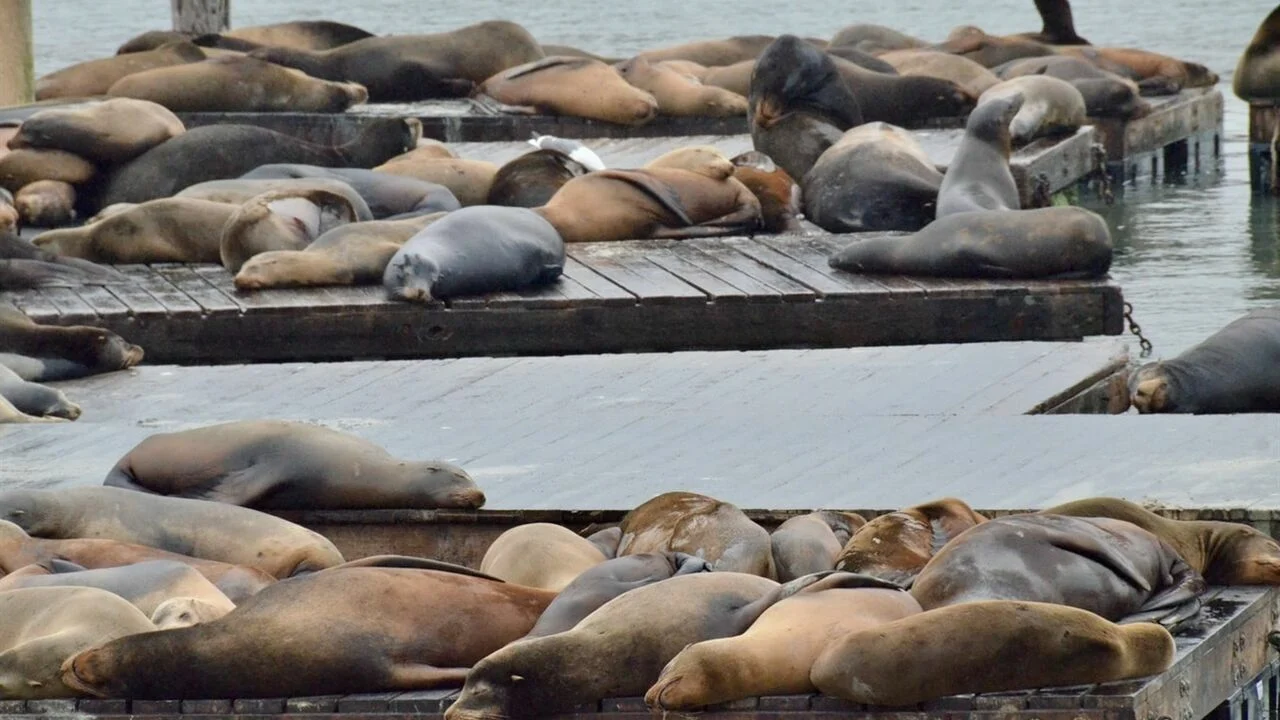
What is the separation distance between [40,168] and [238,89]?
2.97 metres

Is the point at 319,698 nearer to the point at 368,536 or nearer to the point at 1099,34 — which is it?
the point at 368,536

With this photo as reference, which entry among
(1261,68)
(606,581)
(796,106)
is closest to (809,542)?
(606,581)

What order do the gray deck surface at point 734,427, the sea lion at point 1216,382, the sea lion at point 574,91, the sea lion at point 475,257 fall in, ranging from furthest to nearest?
the sea lion at point 574,91
the sea lion at point 475,257
the sea lion at point 1216,382
the gray deck surface at point 734,427

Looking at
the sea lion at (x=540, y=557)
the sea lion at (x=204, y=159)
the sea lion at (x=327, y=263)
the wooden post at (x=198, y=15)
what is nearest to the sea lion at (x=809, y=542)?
the sea lion at (x=540, y=557)

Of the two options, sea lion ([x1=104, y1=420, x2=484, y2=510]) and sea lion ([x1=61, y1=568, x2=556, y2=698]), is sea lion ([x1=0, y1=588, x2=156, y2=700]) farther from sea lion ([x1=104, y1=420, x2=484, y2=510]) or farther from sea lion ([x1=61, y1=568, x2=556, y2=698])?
sea lion ([x1=104, y1=420, x2=484, y2=510])

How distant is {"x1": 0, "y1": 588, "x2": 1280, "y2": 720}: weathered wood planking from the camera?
3.72 m

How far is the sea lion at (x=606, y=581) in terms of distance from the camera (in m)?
4.13

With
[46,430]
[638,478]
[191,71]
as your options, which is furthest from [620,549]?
[191,71]

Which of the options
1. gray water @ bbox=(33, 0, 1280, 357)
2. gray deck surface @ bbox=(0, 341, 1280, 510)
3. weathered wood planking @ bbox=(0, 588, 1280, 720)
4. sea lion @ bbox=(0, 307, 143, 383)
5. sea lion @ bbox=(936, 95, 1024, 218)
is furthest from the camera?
gray water @ bbox=(33, 0, 1280, 357)

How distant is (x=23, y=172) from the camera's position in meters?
10.5

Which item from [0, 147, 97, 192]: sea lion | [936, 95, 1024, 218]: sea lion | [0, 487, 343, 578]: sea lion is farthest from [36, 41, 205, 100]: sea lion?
[0, 487, 343, 578]: sea lion

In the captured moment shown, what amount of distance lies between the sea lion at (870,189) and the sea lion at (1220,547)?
5.12 m

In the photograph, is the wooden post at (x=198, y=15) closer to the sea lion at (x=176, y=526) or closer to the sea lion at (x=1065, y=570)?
the sea lion at (x=176, y=526)

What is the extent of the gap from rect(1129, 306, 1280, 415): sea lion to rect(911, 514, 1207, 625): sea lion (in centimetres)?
294
